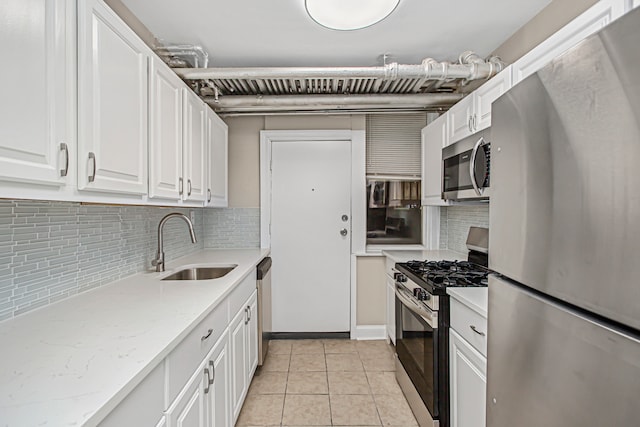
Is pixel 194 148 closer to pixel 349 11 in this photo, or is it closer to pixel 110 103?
pixel 110 103

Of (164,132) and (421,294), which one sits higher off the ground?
(164,132)

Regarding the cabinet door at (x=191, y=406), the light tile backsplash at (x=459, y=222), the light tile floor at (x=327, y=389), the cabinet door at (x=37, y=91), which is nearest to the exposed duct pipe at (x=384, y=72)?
the light tile backsplash at (x=459, y=222)

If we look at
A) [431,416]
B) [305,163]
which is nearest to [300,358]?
[431,416]

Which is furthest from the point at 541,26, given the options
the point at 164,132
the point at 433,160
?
the point at 164,132

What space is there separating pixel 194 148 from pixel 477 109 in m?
1.81

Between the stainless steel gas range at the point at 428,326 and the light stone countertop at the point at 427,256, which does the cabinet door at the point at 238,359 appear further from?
the light stone countertop at the point at 427,256

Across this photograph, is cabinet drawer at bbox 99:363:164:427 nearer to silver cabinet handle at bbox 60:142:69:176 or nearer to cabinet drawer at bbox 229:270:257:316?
silver cabinet handle at bbox 60:142:69:176

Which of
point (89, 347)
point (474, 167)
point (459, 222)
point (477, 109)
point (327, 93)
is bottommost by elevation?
point (89, 347)

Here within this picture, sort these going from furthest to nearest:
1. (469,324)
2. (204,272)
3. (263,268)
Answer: (263,268)
(204,272)
(469,324)

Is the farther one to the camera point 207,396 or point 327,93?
point 327,93

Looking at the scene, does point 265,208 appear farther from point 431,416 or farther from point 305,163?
point 431,416

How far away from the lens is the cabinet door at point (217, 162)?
2529 mm

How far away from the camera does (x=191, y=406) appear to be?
47.0 inches

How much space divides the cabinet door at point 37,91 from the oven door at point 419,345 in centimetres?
173
